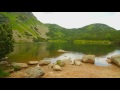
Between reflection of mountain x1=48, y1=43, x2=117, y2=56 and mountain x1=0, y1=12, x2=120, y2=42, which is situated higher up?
mountain x1=0, y1=12, x2=120, y2=42

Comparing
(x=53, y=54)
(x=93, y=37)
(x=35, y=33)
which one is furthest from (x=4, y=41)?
(x=35, y=33)

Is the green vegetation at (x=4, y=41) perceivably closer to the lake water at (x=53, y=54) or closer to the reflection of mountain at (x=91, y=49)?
the lake water at (x=53, y=54)

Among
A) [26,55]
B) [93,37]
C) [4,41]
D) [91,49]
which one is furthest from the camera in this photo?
[93,37]

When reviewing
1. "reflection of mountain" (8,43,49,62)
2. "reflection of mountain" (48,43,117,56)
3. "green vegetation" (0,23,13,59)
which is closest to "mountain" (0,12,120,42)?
"reflection of mountain" (48,43,117,56)

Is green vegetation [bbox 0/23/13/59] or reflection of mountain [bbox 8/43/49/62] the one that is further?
reflection of mountain [bbox 8/43/49/62]

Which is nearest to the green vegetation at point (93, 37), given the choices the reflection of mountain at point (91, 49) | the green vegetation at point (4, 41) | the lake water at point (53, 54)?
the reflection of mountain at point (91, 49)

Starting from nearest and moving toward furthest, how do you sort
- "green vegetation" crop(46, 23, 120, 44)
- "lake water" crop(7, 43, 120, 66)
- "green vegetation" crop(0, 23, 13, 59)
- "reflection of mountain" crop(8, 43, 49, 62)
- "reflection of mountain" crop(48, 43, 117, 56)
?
"green vegetation" crop(0, 23, 13, 59), "reflection of mountain" crop(8, 43, 49, 62), "lake water" crop(7, 43, 120, 66), "reflection of mountain" crop(48, 43, 117, 56), "green vegetation" crop(46, 23, 120, 44)

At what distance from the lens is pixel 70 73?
445 inches

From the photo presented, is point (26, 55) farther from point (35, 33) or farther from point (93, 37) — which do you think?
point (35, 33)

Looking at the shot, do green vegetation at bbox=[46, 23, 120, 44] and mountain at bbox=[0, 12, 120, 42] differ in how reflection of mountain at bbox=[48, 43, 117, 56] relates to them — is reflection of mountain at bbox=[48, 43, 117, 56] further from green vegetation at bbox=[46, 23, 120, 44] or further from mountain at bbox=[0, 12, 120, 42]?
mountain at bbox=[0, 12, 120, 42]

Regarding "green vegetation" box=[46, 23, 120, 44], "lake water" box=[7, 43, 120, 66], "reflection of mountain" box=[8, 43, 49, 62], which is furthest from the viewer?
"green vegetation" box=[46, 23, 120, 44]
